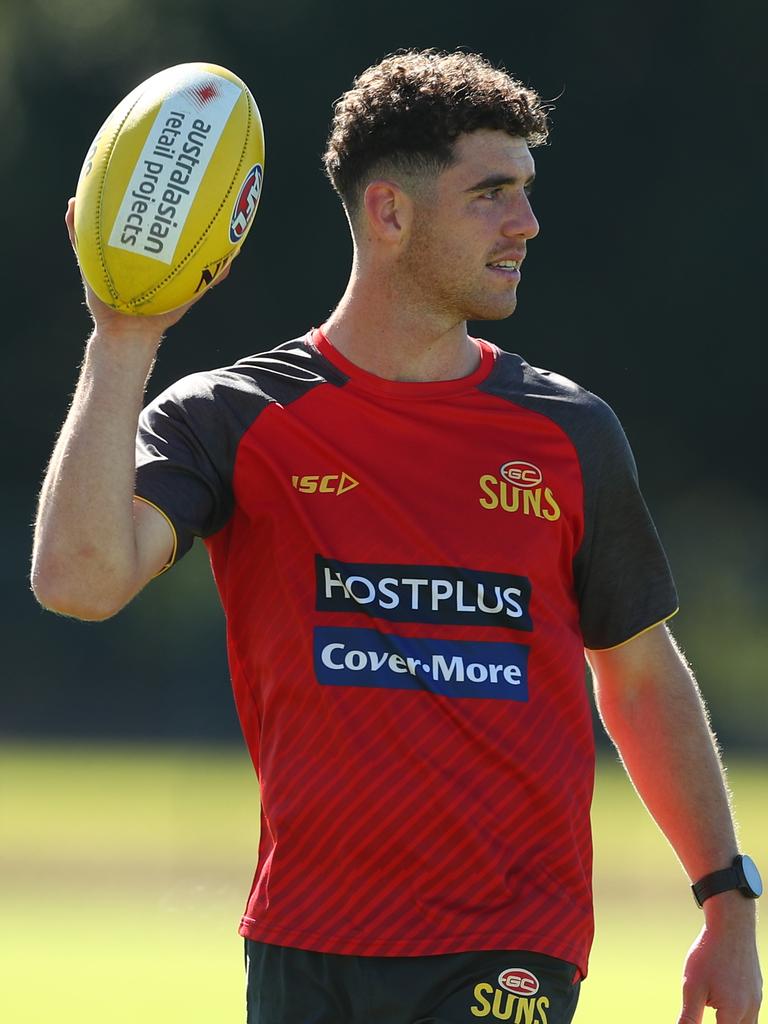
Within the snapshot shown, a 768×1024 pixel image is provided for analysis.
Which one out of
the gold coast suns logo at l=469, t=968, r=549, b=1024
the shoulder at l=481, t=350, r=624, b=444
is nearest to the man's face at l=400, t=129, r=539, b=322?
the shoulder at l=481, t=350, r=624, b=444

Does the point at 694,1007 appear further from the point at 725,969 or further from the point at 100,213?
the point at 100,213

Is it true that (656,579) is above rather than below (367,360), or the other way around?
below

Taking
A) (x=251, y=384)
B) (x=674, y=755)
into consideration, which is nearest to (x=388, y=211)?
(x=251, y=384)

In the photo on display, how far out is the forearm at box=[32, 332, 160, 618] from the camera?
3.36m

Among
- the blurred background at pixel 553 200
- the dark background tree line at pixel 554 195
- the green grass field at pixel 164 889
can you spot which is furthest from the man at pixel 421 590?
the dark background tree line at pixel 554 195

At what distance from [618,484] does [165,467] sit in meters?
0.90

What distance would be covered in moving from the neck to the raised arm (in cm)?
61

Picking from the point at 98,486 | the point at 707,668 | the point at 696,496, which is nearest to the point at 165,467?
the point at 98,486

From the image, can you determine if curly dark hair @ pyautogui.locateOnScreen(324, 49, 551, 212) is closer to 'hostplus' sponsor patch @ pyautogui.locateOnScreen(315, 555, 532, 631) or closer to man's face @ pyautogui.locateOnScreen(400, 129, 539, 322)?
man's face @ pyautogui.locateOnScreen(400, 129, 539, 322)

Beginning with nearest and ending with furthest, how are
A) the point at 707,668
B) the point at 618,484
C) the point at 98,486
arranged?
the point at 98,486, the point at 618,484, the point at 707,668

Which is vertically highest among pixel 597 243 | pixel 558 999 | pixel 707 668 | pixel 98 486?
pixel 597 243

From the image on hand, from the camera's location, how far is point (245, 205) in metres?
3.66

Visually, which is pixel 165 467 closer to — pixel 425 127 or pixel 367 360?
pixel 367 360

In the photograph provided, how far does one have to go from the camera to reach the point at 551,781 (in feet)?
11.9
